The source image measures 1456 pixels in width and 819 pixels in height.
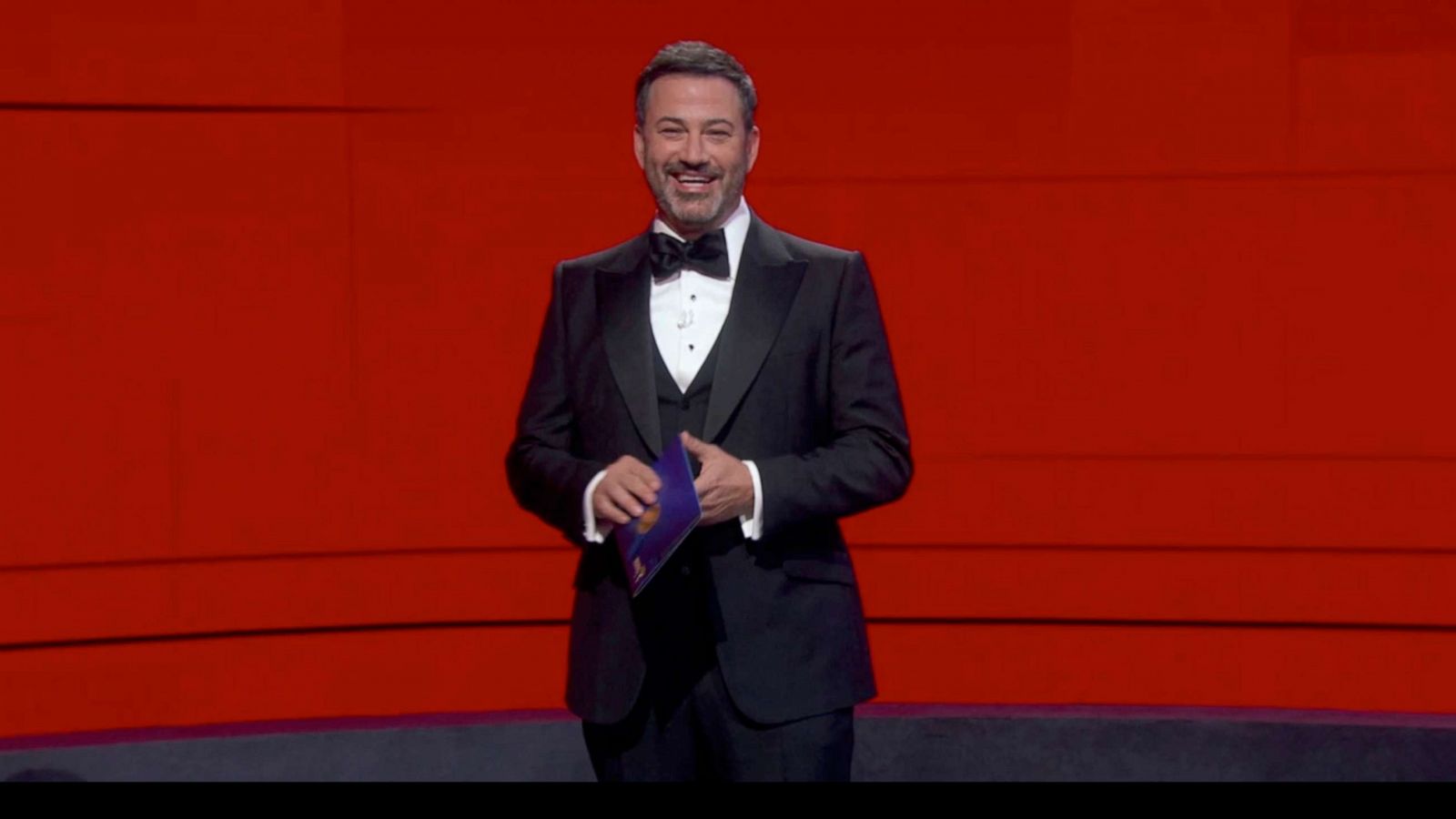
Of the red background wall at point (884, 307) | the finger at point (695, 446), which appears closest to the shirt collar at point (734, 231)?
the finger at point (695, 446)

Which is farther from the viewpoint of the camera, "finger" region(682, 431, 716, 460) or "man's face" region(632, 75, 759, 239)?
"man's face" region(632, 75, 759, 239)

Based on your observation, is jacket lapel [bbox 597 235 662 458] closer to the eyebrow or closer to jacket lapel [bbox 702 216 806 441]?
jacket lapel [bbox 702 216 806 441]

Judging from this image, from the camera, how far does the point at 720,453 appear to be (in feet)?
5.85

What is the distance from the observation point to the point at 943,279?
10.1 feet

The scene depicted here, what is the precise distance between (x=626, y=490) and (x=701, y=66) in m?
0.53

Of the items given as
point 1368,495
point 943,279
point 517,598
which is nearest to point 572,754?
point 517,598

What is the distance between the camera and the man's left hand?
1.77 m

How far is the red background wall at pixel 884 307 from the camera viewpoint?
298 cm

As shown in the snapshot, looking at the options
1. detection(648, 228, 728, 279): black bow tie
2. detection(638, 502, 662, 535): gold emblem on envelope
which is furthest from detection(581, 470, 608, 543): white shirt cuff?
detection(648, 228, 728, 279): black bow tie

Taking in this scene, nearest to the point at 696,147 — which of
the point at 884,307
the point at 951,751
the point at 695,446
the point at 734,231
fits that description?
the point at 734,231

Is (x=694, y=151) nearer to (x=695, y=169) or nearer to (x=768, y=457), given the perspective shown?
(x=695, y=169)

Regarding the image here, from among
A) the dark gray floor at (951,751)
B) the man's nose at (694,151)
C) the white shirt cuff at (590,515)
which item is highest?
the man's nose at (694,151)

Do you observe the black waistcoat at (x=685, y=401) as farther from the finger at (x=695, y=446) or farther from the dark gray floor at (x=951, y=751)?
the dark gray floor at (x=951, y=751)

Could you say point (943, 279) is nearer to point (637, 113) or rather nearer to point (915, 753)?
point (915, 753)
